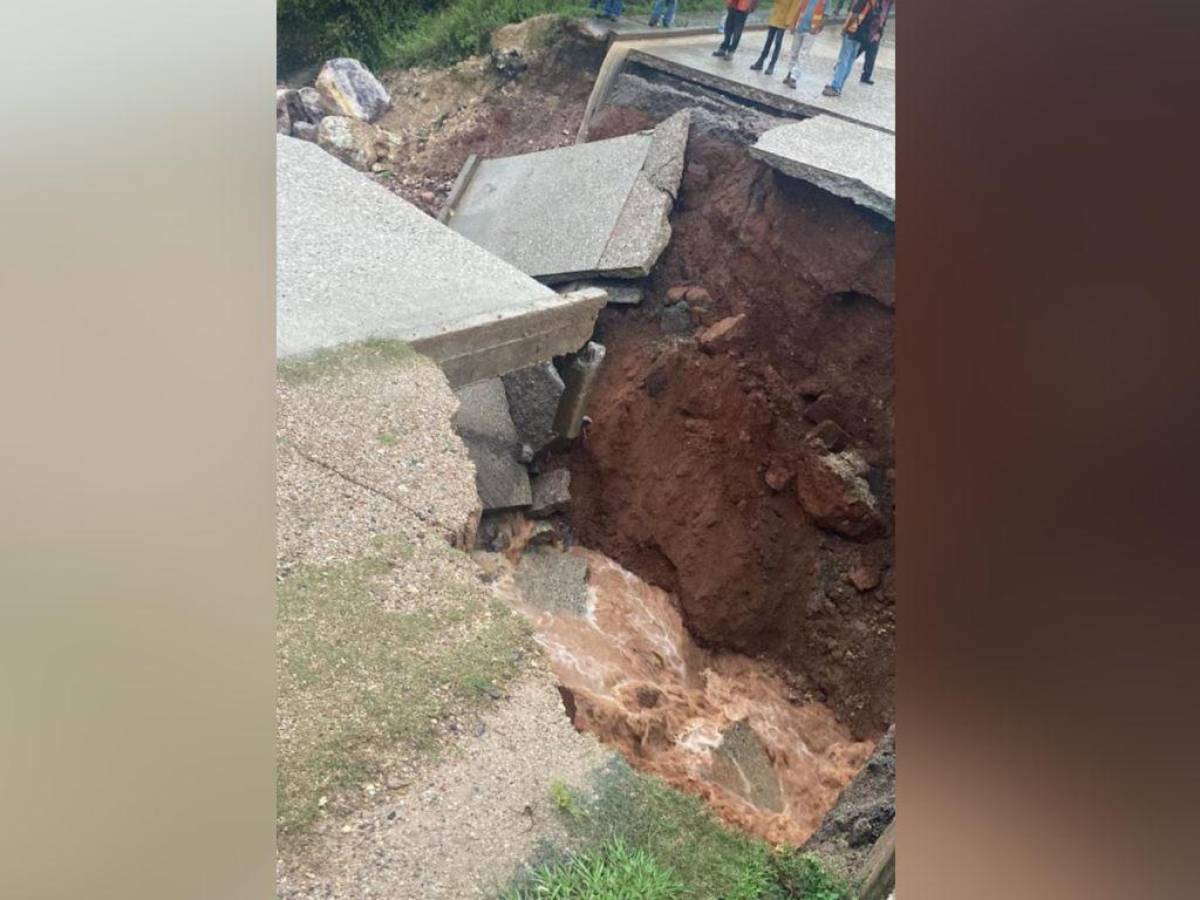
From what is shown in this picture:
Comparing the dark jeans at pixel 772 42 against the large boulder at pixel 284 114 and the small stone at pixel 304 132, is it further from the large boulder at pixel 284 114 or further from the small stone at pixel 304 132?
the large boulder at pixel 284 114

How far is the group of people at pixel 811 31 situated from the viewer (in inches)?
225

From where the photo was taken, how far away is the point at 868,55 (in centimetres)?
598

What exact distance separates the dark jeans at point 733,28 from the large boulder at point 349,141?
7.44ft

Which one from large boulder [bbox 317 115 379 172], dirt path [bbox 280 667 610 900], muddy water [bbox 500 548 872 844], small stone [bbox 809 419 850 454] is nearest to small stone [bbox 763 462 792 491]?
small stone [bbox 809 419 850 454]

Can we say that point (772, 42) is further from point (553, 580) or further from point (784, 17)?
point (553, 580)

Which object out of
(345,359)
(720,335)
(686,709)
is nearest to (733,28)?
(720,335)

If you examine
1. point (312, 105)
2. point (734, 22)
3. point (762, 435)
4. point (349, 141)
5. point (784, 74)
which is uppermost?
point (734, 22)

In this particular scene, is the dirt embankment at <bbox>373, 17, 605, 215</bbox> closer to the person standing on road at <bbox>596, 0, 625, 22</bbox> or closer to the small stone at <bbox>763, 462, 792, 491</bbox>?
the person standing on road at <bbox>596, 0, 625, 22</bbox>

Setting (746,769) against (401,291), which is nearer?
(746,769)

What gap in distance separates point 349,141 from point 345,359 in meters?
2.92
